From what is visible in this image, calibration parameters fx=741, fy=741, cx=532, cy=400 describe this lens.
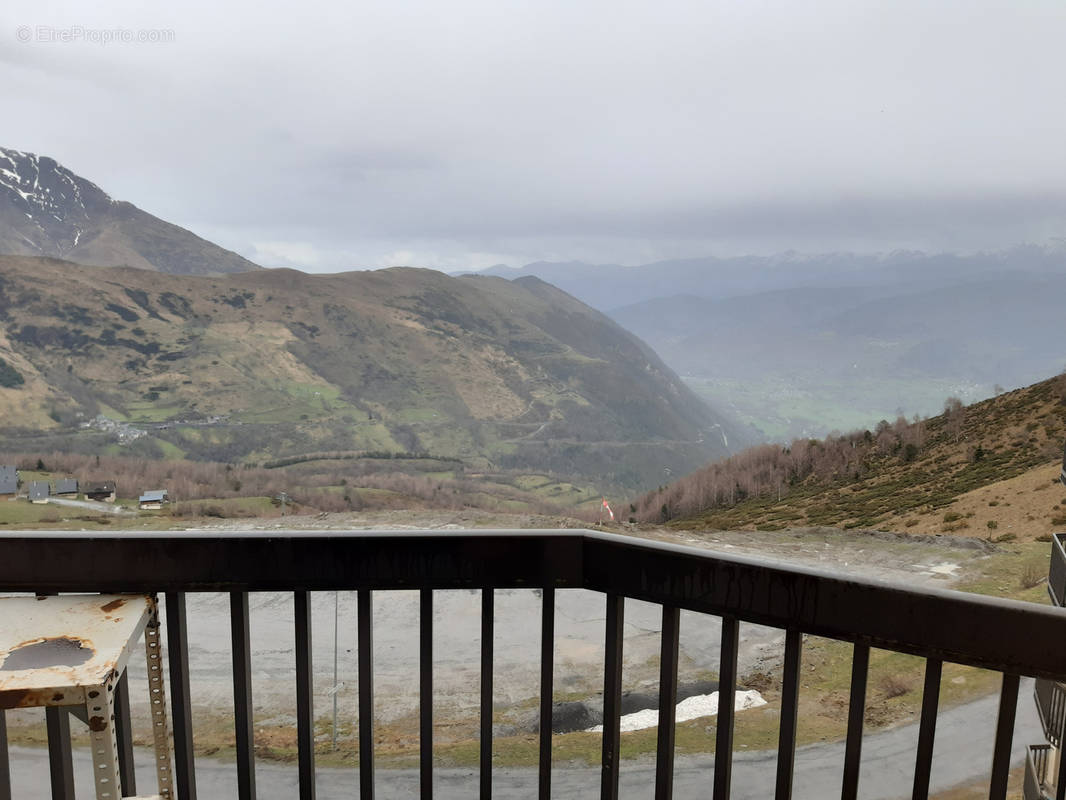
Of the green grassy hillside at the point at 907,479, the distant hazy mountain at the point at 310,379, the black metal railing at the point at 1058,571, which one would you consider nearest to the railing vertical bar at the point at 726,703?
the black metal railing at the point at 1058,571

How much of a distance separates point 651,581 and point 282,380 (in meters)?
115

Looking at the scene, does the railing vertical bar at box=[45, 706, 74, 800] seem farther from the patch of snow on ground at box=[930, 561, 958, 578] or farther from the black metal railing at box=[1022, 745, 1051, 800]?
the patch of snow on ground at box=[930, 561, 958, 578]

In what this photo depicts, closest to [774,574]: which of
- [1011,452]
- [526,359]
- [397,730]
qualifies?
[397,730]

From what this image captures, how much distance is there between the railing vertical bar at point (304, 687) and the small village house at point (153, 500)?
4108cm

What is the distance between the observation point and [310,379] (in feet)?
373

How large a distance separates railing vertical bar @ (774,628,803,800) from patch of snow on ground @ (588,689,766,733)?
1038cm

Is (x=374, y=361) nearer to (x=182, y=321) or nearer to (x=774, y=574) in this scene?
(x=182, y=321)

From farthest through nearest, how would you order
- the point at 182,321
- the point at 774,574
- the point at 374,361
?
the point at 374,361
the point at 182,321
the point at 774,574

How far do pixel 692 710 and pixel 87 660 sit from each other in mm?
11565

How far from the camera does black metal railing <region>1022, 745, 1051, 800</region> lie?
219 inches

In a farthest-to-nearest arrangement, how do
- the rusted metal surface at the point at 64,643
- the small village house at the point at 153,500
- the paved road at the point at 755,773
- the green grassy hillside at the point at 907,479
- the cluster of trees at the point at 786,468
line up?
1. the small village house at the point at 153,500
2. the cluster of trees at the point at 786,468
3. the green grassy hillside at the point at 907,479
4. the paved road at the point at 755,773
5. the rusted metal surface at the point at 64,643

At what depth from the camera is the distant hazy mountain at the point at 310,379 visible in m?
90.0

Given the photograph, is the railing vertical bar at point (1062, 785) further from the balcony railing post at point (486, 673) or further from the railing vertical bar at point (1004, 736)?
the balcony railing post at point (486, 673)

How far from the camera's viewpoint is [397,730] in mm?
12492
